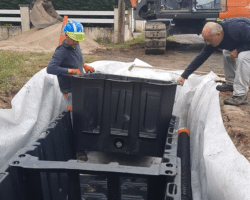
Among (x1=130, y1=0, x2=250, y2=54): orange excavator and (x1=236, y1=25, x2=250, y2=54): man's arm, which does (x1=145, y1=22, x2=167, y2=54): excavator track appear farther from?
(x1=236, y1=25, x2=250, y2=54): man's arm

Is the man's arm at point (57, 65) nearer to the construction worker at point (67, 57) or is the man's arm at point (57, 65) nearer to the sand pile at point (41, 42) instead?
the construction worker at point (67, 57)

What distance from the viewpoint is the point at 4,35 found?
481 inches

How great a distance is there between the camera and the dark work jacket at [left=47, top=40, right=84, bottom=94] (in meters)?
3.19

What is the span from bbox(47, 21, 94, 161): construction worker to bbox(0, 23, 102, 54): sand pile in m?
6.02

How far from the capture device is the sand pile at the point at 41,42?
30.9 feet

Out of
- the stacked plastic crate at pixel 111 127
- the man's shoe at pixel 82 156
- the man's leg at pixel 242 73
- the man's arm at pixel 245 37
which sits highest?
the man's arm at pixel 245 37

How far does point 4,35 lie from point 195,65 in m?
10.7

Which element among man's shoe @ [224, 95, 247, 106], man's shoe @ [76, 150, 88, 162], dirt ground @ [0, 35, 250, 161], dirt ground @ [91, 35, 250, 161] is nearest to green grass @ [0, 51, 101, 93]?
dirt ground @ [0, 35, 250, 161]

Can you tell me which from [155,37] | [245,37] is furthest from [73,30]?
[155,37]

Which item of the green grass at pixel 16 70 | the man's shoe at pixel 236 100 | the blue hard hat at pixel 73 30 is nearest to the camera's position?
the blue hard hat at pixel 73 30

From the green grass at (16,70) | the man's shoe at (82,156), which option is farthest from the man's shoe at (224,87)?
the green grass at (16,70)

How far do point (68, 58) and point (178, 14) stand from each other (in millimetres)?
6278

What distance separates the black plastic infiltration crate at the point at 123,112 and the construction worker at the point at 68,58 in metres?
0.44

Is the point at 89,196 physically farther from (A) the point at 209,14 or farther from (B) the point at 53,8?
(B) the point at 53,8
